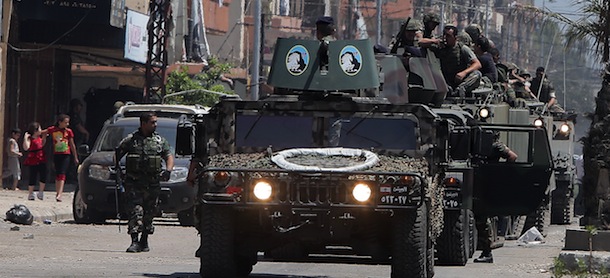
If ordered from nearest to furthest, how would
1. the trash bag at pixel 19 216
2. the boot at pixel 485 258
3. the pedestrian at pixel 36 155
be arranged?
the boot at pixel 485 258 → the trash bag at pixel 19 216 → the pedestrian at pixel 36 155

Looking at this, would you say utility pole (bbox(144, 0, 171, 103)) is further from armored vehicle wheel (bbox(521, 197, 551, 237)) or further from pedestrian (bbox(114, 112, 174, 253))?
pedestrian (bbox(114, 112, 174, 253))

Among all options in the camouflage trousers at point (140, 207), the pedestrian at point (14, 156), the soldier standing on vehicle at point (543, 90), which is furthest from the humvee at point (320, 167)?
Answer: the pedestrian at point (14, 156)

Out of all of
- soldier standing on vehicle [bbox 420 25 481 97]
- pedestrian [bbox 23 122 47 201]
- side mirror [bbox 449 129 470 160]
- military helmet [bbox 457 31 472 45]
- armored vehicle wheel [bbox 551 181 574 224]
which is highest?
military helmet [bbox 457 31 472 45]

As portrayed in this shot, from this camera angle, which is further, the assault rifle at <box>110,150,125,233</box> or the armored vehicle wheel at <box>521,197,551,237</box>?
the armored vehicle wheel at <box>521,197,551,237</box>

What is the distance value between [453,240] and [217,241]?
4.00 metres

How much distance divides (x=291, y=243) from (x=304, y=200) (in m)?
0.68

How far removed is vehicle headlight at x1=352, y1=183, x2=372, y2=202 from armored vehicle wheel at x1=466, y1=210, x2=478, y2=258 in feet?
13.4

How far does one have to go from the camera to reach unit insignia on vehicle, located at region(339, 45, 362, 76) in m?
14.3

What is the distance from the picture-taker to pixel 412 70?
1781cm

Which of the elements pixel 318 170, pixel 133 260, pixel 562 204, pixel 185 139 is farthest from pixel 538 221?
pixel 318 170

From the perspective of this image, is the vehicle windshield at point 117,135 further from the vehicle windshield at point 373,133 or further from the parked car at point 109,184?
the vehicle windshield at point 373,133

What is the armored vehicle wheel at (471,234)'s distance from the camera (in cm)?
1675

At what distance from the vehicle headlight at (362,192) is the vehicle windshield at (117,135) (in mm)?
10945

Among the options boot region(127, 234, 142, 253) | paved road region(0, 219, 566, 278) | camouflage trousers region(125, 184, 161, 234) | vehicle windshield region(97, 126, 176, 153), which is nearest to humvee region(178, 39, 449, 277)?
paved road region(0, 219, 566, 278)
